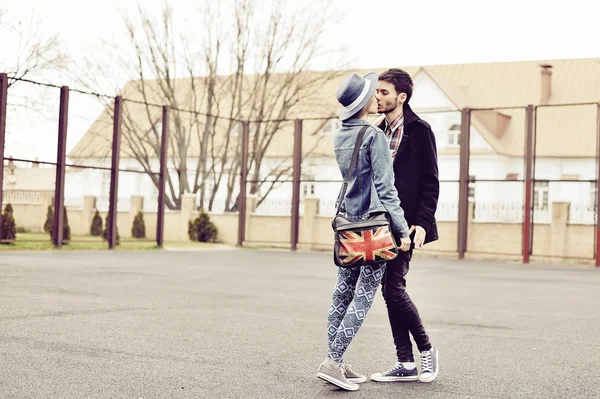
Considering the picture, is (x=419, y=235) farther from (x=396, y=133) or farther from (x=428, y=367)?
(x=428, y=367)

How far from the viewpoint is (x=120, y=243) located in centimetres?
2569

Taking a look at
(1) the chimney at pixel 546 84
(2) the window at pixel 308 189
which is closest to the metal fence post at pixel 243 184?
(2) the window at pixel 308 189

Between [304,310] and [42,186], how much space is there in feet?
88.3

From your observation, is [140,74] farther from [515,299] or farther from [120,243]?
[515,299]

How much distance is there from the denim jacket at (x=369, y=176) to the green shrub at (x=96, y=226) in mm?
29485

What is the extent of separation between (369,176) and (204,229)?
85.4 ft

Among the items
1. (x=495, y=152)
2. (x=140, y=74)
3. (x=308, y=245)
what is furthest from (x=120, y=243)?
(x=495, y=152)

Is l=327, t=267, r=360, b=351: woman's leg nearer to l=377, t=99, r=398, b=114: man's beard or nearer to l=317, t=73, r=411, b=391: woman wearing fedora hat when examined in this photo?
l=317, t=73, r=411, b=391: woman wearing fedora hat

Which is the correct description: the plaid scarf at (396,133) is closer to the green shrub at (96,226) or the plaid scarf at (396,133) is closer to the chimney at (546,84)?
the green shrub at (96,226)

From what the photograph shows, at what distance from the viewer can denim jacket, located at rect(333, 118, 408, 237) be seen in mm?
5184

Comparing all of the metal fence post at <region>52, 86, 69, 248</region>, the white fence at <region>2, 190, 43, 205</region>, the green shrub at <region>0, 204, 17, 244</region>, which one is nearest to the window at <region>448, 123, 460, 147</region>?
the white fence at <region>2, 190, 43, 205</region>

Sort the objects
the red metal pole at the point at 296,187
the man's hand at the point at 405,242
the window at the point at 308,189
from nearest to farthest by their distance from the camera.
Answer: the man's hand at the point at 405,242, the red metal pole at the point at 296,187, the window at the point at 308,189

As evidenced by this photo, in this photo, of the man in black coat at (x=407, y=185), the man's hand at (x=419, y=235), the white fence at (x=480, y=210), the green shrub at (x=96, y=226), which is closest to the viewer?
the man's hand at (x=419, y=235)

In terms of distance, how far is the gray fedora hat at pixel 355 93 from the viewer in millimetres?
5270
